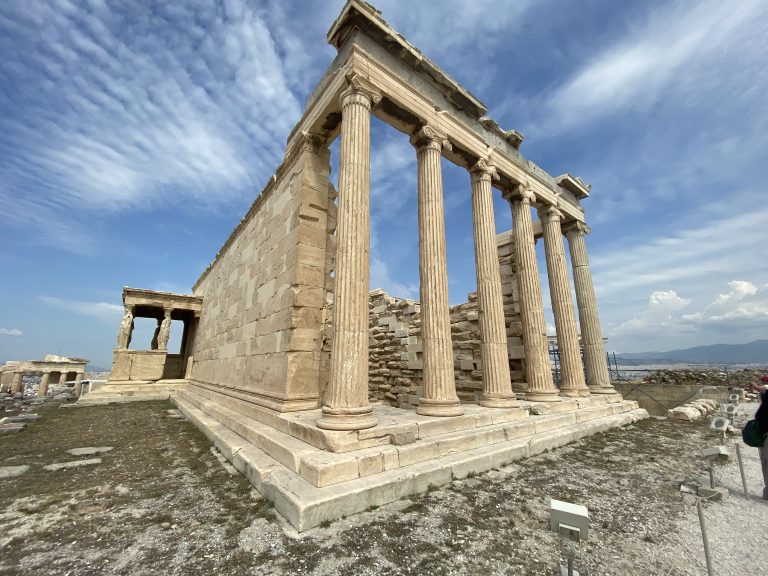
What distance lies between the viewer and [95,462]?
5.51m

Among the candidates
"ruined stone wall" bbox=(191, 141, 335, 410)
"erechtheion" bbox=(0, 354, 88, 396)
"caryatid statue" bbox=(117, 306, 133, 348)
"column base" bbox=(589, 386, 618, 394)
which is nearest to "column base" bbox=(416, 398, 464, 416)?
"ruined stone wall" bbox=(191, 141, 335, 410)

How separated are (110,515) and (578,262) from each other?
14.7 metres

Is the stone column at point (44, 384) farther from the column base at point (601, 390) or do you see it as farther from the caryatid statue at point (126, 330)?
the column base at point (601, 390)

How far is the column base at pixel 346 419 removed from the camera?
4840 mm

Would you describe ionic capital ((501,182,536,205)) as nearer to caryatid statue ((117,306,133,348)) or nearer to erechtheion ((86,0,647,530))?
erechtheion ((86,0,647,530))

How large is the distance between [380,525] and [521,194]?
33.2 feet

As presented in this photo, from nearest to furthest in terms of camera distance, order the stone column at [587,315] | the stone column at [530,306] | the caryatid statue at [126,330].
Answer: the stone column at [530,306] → the stone column at [587,315] → the caryatid statue at [126,330]

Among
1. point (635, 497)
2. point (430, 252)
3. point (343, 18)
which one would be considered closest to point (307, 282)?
point (430, 252)

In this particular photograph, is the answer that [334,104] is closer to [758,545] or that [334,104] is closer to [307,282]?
[307,282]

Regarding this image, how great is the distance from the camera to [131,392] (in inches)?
623

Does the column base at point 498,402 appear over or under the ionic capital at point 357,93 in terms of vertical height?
under

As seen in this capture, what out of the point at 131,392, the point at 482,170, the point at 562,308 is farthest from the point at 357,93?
the point at 131,392

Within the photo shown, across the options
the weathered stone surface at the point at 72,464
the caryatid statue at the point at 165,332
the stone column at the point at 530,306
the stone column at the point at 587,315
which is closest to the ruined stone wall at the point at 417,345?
the stone column at the point at 530,306

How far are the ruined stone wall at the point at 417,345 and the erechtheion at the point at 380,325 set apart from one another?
0.23 ft
